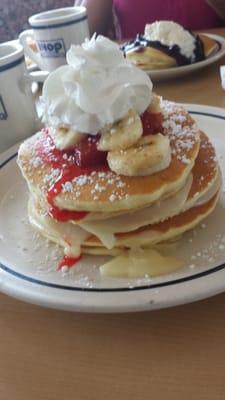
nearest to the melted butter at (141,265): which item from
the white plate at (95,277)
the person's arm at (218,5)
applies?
the white plate at (95,277)

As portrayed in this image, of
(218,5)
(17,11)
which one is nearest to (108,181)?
(218,5)

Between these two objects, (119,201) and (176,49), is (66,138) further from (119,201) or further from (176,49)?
(176,49)

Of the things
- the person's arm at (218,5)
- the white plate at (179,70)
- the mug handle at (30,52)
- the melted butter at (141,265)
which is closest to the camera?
the melted butter at (141,265)

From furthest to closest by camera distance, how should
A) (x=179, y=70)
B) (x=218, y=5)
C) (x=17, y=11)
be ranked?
(x=17, y=11)
(x=218, y=5)
(x=179, y=70)

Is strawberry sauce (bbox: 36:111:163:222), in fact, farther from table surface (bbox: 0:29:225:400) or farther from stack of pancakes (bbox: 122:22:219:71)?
stack of pancakes (bbox: 122:22:219:71)

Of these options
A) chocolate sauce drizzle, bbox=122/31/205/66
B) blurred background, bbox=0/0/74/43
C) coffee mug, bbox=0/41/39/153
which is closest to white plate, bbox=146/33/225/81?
chocolate sauce drizzle, bbox=122/31/205/66

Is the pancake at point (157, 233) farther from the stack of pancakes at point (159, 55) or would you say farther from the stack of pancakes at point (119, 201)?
the stack of pancakes at point (159, 55)

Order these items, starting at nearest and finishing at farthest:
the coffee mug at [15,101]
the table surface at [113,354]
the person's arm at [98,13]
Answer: the table surface at [113,354] < the coffee mug at [15,101] < the person's arm at [98,13]
